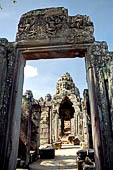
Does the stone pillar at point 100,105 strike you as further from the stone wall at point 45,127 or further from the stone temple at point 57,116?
the stone wall at point 45,127

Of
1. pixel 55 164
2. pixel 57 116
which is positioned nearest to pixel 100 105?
pixel 55 164

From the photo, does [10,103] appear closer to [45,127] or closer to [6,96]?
[6,96]

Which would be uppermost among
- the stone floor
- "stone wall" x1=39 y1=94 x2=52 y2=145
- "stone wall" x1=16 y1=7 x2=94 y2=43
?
"stone wall" x1=16 y1=7 x2=94 y2=43

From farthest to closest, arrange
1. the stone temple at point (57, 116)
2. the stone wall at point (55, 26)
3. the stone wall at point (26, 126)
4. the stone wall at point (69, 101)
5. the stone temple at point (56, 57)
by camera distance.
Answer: the stone wall at point (69, 101), the stone temple at point (57, 116), the stone wall at point (26, 126), the stone wall at point (55, 26), the stone temple at point (56, 57)

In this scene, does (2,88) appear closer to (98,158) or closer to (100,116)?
(100,116)

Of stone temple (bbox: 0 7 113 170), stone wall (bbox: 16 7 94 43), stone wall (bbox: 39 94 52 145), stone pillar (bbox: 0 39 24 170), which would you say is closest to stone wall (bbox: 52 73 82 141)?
stone wall (bbox: 39 94 52 145)

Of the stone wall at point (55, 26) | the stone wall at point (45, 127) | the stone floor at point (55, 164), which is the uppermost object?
the stone wall at point (55, 26)

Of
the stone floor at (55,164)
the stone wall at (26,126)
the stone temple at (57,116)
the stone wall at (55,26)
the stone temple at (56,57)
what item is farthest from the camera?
the stone temple at (57,116)

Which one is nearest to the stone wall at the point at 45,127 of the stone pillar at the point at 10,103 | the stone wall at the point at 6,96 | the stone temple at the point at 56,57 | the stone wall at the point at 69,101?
the stone wall at the point at 69,101

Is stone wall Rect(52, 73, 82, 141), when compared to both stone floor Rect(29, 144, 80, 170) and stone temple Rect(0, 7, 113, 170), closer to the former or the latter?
stone floor Rect(29, 144, 80, 170)

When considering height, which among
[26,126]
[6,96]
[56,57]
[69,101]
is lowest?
[26,126]

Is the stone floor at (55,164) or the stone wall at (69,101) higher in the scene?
the stone wall at (69,101)

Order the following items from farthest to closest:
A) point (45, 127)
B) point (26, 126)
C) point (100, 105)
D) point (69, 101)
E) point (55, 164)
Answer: point (69, 101) < point (45, 127) < point (26, 126) < point (55, 164) < point (100, 105)

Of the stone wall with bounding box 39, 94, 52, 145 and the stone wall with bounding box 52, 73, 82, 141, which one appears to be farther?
the stone wall with bounding box 52, 73, 82, 141
